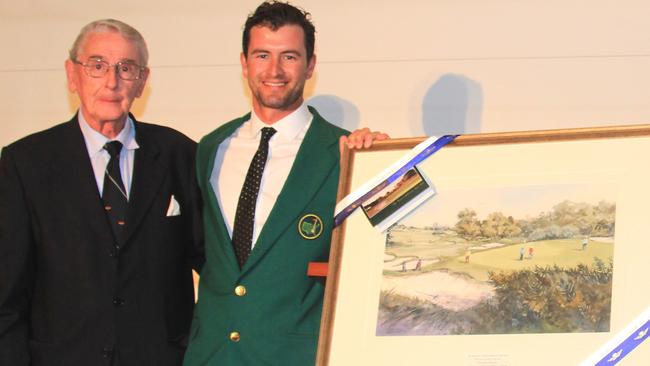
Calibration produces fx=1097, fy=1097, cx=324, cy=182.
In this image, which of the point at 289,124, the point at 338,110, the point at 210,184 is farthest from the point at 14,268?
the point at 338,110

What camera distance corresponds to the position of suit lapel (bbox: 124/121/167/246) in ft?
8.29

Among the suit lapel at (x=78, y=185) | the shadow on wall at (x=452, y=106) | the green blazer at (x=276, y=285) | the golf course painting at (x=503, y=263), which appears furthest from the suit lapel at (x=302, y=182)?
the shadow on wall at (x=452, y=106)

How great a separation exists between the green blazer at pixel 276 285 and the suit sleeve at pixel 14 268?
0.39 metres

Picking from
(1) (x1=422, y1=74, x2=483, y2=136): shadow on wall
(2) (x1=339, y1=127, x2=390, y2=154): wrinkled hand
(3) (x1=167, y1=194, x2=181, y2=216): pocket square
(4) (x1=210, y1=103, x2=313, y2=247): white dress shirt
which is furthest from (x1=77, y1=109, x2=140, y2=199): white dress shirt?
(1) (x1=422, y1=74, x2=483, y2=136): shadow on wall

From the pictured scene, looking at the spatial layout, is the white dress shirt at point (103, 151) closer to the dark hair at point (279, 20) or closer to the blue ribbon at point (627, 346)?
the dark hair at point (279, 20)

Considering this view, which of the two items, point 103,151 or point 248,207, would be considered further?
point 103,151

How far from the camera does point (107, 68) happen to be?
261 centimetres

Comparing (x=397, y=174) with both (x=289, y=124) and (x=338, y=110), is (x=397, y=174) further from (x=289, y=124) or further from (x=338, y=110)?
(x=338, y=110)

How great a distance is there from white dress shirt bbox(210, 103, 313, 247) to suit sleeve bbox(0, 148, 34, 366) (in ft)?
1.44

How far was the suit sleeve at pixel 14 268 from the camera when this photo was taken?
245cm

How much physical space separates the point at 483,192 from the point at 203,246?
0.78m

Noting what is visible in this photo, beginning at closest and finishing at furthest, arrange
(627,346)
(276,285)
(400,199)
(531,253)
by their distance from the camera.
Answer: (627,346) < (531,253) < (400,199) < (276,285)

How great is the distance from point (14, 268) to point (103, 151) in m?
0.36

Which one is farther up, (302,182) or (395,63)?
(395,63)
